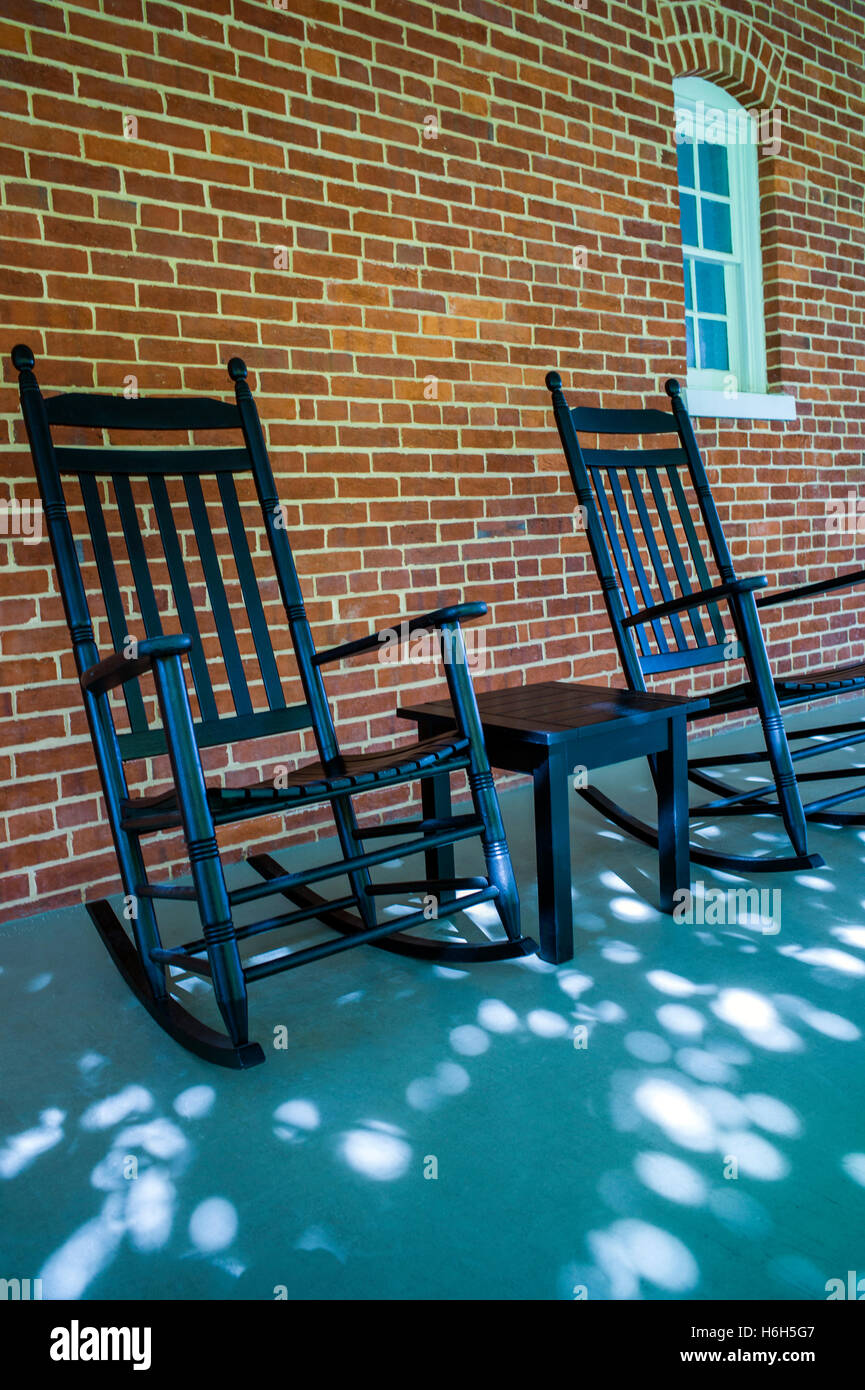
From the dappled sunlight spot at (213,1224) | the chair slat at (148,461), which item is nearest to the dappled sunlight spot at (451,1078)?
the dappled sunlight spot at (213,1224)

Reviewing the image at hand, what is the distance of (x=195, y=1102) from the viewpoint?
1301 millimetres

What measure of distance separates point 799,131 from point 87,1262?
4.10 metres

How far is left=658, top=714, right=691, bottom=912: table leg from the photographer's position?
1.82m

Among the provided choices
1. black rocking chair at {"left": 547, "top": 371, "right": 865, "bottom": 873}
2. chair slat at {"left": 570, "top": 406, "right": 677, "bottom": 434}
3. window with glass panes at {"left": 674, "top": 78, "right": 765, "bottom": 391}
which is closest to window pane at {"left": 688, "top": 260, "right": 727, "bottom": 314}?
window with glass panes at {"left": 674, "top": 78, "right": 765, "bottom": 391}

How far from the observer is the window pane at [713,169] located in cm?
356

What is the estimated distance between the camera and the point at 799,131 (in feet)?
12.0

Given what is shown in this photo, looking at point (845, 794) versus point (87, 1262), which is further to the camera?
point (845, 794)

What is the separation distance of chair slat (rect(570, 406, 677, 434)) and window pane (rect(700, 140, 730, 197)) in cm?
161

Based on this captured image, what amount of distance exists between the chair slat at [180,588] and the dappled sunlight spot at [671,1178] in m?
1.05

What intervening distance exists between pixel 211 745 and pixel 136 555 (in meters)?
0.37

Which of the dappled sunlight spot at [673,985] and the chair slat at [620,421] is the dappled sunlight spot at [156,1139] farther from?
the chair slat at [620,421]
